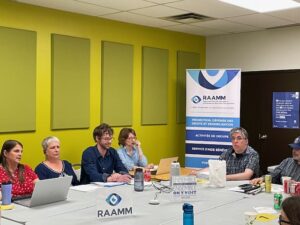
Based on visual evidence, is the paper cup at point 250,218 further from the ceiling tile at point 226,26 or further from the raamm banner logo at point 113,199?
the ceiling tile at point 226,26

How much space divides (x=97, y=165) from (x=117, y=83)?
1.76 meters

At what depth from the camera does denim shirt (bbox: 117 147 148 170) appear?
5172mm

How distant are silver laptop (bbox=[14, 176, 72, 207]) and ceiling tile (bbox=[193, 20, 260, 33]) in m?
3.67

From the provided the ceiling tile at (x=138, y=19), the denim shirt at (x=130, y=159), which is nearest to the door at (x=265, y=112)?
the ceiling tile at (x=138, y=19)

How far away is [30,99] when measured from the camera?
16.3 feet

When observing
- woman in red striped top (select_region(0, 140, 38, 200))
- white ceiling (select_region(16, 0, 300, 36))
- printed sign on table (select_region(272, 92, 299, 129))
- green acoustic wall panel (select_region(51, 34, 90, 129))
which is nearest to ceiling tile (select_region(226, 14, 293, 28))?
white ceiling (select_region(16, 0, 300, 36))

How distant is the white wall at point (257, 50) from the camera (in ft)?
20.9

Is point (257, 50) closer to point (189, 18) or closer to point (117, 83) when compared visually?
point (189, 18)

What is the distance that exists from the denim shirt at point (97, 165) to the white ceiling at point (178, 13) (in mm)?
1696

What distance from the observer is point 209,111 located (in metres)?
6.41

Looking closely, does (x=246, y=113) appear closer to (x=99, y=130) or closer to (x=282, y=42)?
(x=282, y=42)

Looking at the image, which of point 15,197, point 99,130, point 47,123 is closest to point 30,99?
point 47,123

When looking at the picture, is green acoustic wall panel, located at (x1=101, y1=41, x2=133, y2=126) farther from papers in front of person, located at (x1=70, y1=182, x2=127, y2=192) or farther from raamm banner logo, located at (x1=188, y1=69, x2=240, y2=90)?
papers in front of person, located at (x1=70, y1=182, x2=127, y2=192)

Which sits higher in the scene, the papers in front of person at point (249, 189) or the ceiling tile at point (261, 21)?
Answer: the ceiling tile at point (261, 21)
